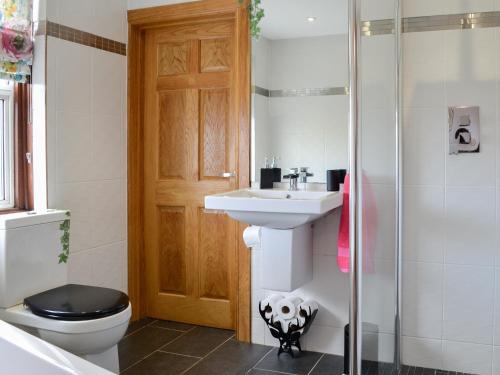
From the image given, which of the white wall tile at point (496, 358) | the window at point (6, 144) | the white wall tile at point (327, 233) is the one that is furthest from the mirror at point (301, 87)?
the window at point (6, 144)

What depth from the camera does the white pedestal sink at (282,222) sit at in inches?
96.7

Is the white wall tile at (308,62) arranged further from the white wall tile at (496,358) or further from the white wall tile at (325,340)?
the white wall tile at (496,358)

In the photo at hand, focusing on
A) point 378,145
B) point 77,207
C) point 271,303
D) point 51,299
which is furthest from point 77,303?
point 378,145

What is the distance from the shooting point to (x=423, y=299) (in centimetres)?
275

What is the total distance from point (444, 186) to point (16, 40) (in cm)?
231

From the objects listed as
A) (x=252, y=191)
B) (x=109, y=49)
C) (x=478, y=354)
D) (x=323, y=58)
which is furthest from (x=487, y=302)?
(x=109, y=49)

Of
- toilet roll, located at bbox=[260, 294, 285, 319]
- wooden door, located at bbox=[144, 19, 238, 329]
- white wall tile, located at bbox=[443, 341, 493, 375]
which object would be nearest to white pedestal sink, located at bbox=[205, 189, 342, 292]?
toilet roll, located at bbox=[260, 294, 285, 319]

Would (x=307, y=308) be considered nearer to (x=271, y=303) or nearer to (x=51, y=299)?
(x=271, y=303)

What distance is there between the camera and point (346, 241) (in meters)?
2.65

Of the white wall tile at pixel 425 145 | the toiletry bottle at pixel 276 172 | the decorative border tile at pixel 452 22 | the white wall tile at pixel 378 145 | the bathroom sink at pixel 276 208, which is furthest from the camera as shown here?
the toiletry bottle at pixel 276 172

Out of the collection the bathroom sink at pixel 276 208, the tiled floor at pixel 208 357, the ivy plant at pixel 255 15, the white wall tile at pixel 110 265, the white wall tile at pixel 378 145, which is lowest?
the tiled floor at pixel 208 357

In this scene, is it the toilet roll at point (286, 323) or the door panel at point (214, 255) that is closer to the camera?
the toilet roll at point (286, 323)

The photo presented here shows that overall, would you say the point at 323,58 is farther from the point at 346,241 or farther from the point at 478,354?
the point at 478,354

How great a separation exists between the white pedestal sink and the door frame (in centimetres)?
40
